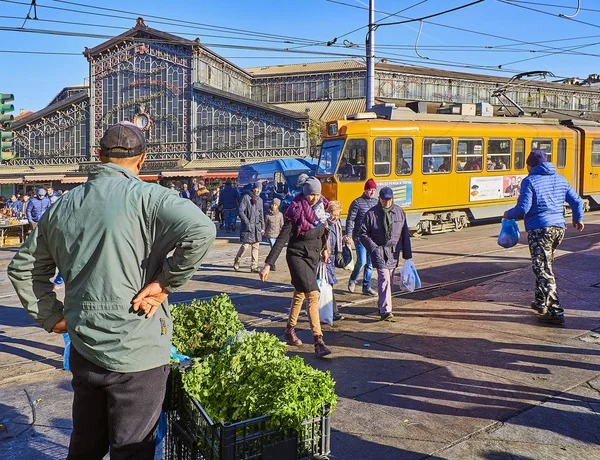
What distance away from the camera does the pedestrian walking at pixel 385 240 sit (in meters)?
7.80

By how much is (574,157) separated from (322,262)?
675 inches

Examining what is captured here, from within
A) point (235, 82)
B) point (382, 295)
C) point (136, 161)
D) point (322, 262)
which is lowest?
point (382, 295)

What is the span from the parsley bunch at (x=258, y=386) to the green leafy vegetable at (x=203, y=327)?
66 cm

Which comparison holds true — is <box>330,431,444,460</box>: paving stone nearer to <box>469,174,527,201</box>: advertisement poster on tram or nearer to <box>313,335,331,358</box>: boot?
<box>313,335,331,358</box>: boot

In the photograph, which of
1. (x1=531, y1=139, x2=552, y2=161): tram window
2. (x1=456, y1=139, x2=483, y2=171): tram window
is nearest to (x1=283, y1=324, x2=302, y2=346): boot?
(x1=456, y1=139, x2=483, y2=171): tram window

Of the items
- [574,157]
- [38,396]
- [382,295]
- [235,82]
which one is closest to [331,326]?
[382,295]

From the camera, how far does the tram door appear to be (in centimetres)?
2141

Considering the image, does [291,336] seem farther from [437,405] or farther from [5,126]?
[5,126]

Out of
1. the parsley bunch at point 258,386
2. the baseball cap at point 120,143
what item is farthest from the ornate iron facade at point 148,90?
the baseball cap at point 120,143

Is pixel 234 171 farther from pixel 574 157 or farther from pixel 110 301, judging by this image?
pixel 110 301

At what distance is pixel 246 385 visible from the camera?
3.04 metres

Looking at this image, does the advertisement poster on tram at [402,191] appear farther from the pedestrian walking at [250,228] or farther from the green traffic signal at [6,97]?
the green traffic signal at [6,97]

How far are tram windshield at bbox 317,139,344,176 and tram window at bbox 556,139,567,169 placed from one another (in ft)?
29.6

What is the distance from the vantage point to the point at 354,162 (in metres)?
15.9
